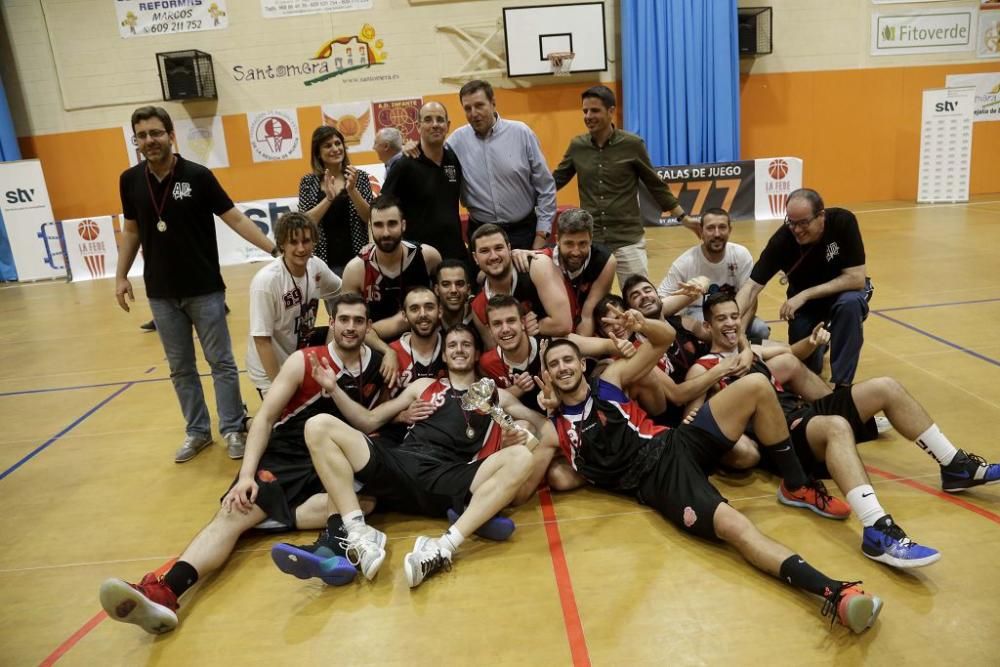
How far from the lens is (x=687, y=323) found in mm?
4453

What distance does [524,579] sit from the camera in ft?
9.55

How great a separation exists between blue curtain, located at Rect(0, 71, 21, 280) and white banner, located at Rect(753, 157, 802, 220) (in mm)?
12463

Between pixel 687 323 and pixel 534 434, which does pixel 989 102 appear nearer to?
pixel 687 323

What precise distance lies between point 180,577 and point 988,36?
15.4m

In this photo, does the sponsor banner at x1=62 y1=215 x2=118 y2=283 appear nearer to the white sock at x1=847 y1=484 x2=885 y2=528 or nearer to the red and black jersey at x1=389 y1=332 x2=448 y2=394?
the red and black jersey at x1=389 y1=332 x2=448 y2=394

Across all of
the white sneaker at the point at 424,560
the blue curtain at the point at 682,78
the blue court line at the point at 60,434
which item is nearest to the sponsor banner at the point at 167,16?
the blue curtain at the point at 682,78

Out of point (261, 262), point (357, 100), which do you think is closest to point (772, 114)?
point (357, 100)

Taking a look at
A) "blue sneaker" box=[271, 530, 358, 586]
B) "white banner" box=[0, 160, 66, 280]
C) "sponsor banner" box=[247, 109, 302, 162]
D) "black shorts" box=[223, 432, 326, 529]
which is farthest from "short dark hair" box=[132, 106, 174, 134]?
"sponsor banner" box=[247, 109, 302, 162]

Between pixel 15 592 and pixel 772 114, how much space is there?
1320cm

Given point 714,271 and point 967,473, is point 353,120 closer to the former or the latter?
point 714,271

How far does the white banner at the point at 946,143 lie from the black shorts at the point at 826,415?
11.0 meters

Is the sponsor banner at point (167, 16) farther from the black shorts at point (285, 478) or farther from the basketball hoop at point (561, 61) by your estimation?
the black shorts at point (285, 478)

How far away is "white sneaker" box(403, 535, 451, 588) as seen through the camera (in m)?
2.83

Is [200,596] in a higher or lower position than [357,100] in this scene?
lower
